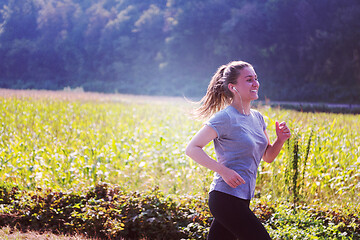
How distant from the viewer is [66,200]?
5062 millimetres

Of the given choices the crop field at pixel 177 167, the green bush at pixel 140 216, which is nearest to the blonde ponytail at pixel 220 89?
the green bush at pixel 140 216

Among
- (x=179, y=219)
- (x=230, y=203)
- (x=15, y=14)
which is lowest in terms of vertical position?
(x=179, y=219)

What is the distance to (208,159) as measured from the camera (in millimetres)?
2484

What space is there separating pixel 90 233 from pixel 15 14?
46471mm

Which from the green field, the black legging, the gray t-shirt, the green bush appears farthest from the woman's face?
the green field

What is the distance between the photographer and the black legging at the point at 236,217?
7.74 feet

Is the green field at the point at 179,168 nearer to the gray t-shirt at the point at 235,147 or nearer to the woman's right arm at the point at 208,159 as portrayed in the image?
the gray t-shirt at the point at 235,147

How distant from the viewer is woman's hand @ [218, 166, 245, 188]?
244cm

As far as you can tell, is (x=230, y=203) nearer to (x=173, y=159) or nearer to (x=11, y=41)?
(x=173, y=159)

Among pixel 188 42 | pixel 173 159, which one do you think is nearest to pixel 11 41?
pixel 188 42

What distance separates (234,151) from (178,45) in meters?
39.5

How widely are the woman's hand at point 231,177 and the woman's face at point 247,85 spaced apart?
0.58 meters

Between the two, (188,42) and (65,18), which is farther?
(65,18)

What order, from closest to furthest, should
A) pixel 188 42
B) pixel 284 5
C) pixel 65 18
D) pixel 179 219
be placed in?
1. pixel 179 219
2. pixel 284 5
3. pixel 188 42
4. pixel 65 18
